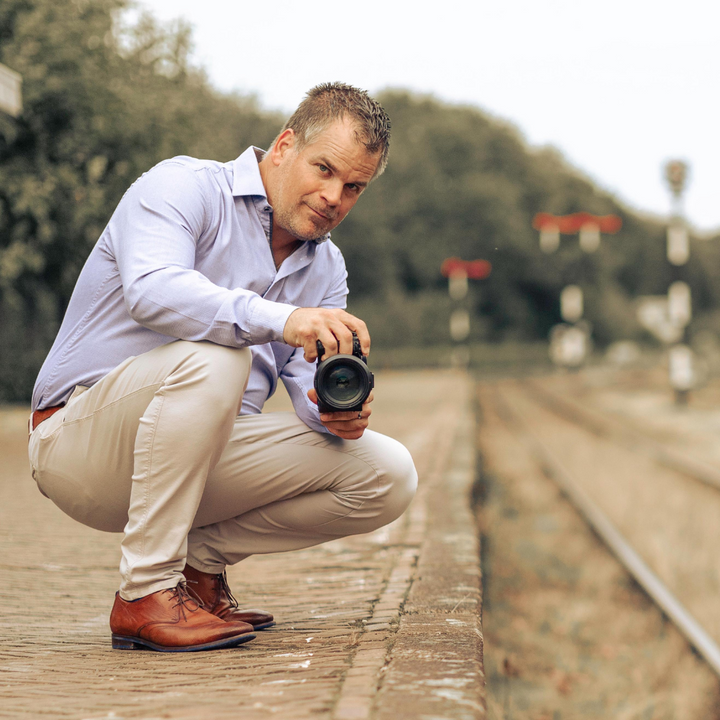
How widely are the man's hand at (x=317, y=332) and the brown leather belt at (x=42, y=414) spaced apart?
0.74 meters

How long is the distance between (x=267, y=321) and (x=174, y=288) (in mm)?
246

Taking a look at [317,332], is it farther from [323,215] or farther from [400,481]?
[400,481]

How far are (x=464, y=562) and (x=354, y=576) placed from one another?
44 centimetres

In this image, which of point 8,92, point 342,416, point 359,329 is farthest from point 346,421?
point 8,92

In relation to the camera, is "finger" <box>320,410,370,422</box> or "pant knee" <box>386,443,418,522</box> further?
"pant knee" <box>386,443,418,522</box>

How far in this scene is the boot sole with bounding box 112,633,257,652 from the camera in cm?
249

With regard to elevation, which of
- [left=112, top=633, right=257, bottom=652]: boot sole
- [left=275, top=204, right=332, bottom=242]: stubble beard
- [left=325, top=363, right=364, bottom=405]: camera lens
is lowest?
[left=112, top=633, right=257, bottom=652]: boot sole

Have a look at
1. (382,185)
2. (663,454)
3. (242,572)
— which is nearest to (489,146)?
(382,185)

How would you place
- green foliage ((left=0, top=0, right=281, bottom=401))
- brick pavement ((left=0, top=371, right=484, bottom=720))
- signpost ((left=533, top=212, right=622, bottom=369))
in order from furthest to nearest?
1. signpost ((left=533, top=212, right=622, bottom=369))
2. green foliage ((left=0, top=0, right=281, bottom=401))
3. brick pavement ((left=0, top=371, right=484, bottom=720))

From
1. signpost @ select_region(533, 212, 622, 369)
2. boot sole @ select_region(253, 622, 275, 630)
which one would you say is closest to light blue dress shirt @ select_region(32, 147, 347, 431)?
boot sole @ select_region(253, 622, 275, 630)

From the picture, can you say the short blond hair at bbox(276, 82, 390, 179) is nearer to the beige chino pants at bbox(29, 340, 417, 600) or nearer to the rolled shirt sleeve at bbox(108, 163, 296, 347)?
the rolled shirt sleeve at bbox(108, 163, 296, 347)

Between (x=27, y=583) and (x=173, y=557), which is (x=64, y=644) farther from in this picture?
(x=27, y=583)

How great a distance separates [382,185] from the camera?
1955 inches

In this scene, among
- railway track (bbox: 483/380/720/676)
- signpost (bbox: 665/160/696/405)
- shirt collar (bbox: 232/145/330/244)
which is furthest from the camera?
signpost (bbox: 665/160/696/405)
